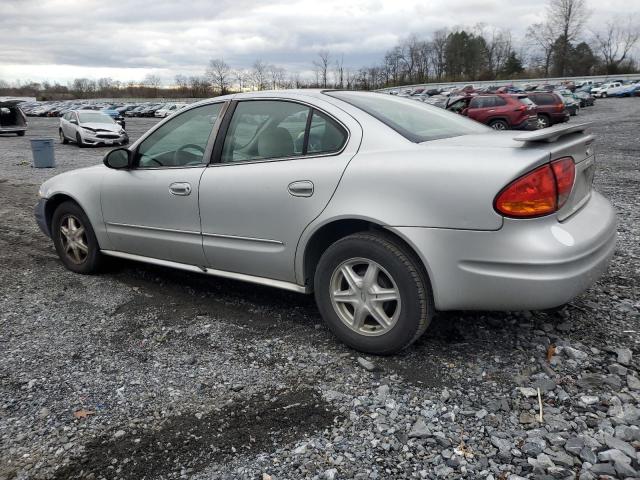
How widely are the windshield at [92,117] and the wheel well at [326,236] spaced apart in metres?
20.5

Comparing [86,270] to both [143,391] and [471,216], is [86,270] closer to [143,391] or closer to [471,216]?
[143,391]

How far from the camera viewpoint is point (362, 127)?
317cm

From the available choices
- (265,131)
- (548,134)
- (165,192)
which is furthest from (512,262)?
(165,192)

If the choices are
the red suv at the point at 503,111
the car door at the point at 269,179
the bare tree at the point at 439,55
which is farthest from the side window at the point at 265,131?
the bare tree at the point at 439,55

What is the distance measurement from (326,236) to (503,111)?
1880cm

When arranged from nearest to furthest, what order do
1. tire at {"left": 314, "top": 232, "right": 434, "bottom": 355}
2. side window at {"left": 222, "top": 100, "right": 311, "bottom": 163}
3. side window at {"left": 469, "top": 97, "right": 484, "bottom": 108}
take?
1. tire at {"left": 314, "top": 232, "right": 434, "bottom": 355}
2. side window at {"left": 222, "top": 100, "right": 311, "bottom": 163}
3. side window at {"left": 469, "top": 97, "right": 484, "bottom": 108}

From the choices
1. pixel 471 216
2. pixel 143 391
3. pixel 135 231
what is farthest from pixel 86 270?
pixel 471 216

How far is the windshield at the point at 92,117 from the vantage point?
2117cm

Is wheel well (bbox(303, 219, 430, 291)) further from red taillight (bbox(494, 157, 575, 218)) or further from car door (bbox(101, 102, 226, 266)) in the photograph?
A: car door (bbox(101, 102, 226, 266))

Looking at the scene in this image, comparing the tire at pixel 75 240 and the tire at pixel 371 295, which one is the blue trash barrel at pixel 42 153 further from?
the tire at pixel 371 295

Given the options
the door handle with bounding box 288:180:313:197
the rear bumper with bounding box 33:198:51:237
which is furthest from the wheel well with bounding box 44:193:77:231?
the door handle with bounding box 288:180:313:197

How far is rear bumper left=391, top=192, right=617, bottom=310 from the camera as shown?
8.55ft

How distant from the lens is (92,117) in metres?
21.5

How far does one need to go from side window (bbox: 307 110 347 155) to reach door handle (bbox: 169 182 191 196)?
1.02 m
